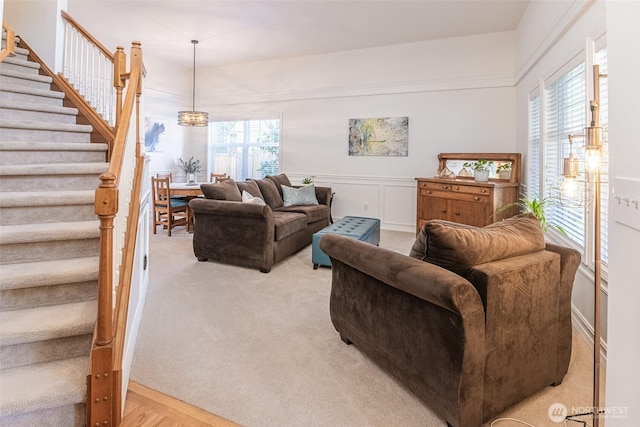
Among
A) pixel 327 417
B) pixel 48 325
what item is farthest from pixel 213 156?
pixel 327 417

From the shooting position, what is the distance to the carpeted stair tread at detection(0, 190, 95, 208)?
6.85ft

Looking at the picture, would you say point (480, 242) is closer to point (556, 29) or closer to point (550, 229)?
point (550, 229)

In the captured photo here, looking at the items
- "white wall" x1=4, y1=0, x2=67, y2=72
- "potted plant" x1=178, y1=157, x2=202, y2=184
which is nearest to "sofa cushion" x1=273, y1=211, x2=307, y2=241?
"white wall" x1=4, y1=0, x2=67, y2=72

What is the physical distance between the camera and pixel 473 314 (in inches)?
52.8

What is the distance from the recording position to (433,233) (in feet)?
4.86

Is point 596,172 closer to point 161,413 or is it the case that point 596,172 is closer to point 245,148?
point 161,413

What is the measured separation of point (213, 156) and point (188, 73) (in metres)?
1.84

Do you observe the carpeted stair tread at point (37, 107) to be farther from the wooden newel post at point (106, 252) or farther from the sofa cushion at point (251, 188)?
the wooden newel post at point (106, 252)

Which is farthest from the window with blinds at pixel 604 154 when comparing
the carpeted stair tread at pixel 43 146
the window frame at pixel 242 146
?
the window frame at pixel 242 146

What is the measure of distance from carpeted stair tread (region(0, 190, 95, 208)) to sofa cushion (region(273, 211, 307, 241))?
185 centimetres

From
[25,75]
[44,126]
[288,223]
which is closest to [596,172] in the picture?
[288,223]

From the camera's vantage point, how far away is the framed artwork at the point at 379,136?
5793 millimetres

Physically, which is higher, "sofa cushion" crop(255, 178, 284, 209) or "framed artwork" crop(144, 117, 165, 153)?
"framed artwork" crop(144, 117, 165, 153)

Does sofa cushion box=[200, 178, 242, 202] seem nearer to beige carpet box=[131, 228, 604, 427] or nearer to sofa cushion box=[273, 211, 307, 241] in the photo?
sofa cushion box=[273, 211, 307, 241]
